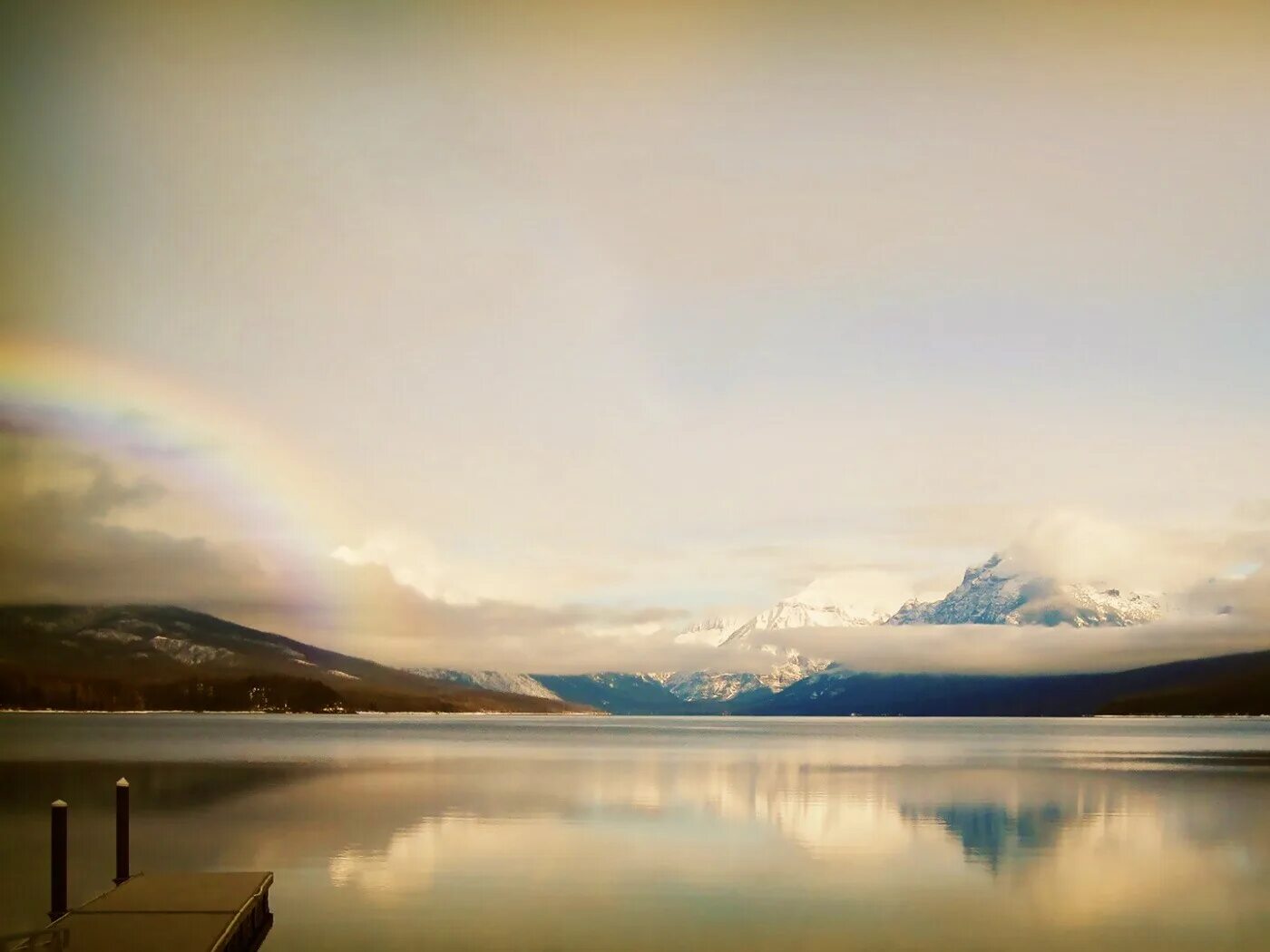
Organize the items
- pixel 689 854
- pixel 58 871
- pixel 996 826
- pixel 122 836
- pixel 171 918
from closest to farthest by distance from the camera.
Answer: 1. pixel 171 918
2. pixel 58 871
3. pixel 122 836
4. pixel 689 854
5. pixel 996 826

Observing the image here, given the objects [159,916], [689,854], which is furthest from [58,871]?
[689,854]

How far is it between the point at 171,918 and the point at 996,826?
1257 inches

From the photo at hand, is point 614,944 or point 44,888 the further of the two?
point 44,888

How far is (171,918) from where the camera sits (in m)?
24.7

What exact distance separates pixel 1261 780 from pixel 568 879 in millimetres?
52838

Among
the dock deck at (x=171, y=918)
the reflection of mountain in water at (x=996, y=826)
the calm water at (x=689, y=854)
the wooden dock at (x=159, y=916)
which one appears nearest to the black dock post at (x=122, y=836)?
the wooden dock at (x=159, y=916)

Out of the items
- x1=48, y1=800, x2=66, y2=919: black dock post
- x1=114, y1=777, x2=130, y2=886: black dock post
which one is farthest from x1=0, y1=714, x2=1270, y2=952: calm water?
x1=114, y1=777, x2=130, y2=886: black dock post

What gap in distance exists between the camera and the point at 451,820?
4750 centimetres

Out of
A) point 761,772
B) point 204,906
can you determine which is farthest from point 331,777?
point 204,906

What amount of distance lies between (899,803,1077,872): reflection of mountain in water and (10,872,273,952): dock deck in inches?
803

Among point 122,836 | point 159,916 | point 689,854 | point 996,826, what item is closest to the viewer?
point 159,916

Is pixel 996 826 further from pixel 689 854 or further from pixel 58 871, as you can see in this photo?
pixel 58 871

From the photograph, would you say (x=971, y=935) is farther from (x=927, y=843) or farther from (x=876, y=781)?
(x=876, y=781)

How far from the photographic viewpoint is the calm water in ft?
91.5
